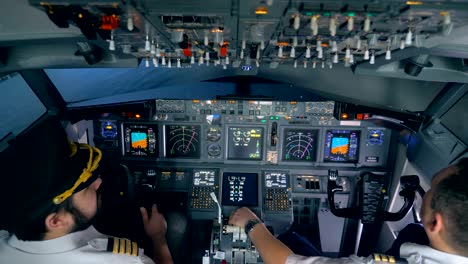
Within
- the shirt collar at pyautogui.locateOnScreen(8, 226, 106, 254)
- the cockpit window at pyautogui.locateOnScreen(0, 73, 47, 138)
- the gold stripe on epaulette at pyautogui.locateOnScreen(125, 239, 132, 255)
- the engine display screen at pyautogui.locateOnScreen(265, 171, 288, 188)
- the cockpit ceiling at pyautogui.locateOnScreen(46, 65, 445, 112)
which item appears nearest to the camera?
the shirt collar at pyautogui.locateOnScreen(8, 226, 106, 254)

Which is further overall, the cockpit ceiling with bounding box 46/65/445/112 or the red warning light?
the cockpit ceiling with bounding box 46/65/445/112

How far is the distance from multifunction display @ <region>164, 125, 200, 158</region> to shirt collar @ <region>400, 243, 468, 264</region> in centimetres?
197

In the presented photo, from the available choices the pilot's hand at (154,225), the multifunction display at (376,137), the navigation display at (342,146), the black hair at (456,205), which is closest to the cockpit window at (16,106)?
the pilot's hand at (154,225)

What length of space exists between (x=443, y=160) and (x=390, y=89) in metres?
1.09

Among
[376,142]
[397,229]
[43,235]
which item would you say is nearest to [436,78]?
[376,142]

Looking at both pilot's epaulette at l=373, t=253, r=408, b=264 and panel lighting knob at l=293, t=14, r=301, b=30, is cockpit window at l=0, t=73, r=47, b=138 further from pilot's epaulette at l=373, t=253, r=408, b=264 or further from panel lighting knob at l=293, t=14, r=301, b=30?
pilot's epaulette at l=373, t=253, r=408, b=264

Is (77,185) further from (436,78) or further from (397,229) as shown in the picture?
(397,229)

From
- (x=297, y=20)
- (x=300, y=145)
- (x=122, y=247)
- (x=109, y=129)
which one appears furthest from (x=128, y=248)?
(x=300, y=145)

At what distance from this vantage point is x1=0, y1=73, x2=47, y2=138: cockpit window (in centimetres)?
571

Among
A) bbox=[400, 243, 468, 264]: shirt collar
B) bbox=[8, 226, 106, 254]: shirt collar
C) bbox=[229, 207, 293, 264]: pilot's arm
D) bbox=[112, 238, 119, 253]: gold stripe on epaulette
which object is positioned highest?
bbox=[400, 243, 468, 264]: shirt collar

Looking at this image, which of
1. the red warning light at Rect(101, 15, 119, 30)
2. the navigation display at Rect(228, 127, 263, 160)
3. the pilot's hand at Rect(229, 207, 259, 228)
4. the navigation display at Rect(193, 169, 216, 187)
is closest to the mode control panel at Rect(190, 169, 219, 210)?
the navigation display at Rect(193, 169, 216, 187)

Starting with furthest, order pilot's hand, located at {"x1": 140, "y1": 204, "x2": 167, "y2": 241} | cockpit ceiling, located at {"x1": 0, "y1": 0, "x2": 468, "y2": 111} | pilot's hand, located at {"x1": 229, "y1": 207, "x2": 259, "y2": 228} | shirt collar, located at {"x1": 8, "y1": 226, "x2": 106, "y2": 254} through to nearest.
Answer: pilot's hand, located at {"x1": 229, "y1": 207, "x2": 259, "y2": 228}, pilot's hand, located at {"x1": 140, "y1": 204, "x2": 167, "y2": 241}, shirt collar, located at {"x1": 8, "y1": 226, "x2": 106, "y2": 254}, cockpit ceiling, located at {"x1": 0, "y1": 0, "x2": 468, "y2": 111}

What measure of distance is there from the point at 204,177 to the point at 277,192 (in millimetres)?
643

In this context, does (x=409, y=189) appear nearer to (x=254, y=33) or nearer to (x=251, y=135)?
(x=251, y=135)
